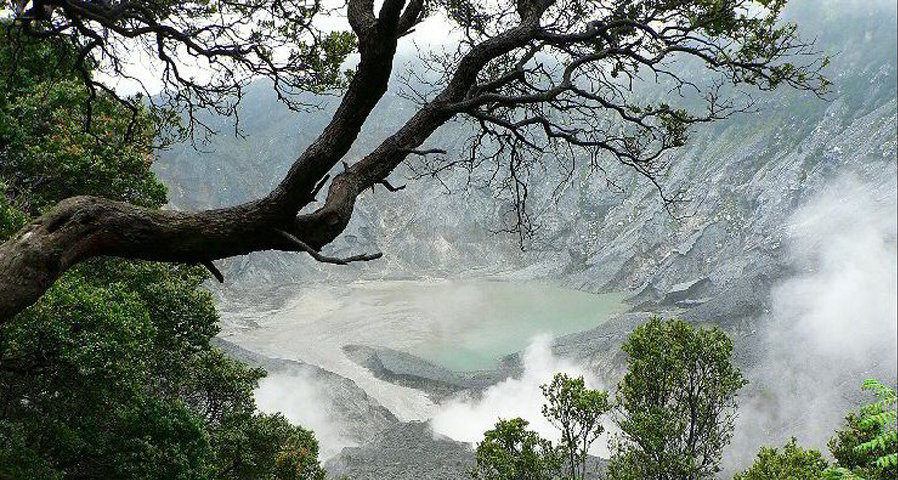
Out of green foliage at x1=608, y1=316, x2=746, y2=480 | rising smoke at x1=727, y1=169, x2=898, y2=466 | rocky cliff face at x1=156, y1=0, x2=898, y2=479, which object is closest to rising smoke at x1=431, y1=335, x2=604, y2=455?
rocky cliff face at x1=156, y1=0, x2=898, y2=479

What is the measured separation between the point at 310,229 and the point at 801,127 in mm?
91472

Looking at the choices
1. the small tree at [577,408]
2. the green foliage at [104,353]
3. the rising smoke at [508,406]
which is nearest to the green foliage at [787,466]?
the small tree at [577,408]

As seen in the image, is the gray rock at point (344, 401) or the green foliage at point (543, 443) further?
the gray rock at point (344, 401)

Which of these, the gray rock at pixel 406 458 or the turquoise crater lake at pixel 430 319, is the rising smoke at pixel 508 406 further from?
the turquoise crater lake at pixel 430 319

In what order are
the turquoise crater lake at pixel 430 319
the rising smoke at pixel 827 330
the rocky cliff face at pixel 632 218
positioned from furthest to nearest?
the turquoise crater lake at pixel 430 319, the rocky cliff face at pixel 632 218, the rising smoke at pixel 827 330


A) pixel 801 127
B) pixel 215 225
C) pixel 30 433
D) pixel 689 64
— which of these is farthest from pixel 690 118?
pixel 689 64

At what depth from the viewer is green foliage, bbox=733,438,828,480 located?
11.5 m

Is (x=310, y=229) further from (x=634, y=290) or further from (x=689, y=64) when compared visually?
(x=689, y=64)

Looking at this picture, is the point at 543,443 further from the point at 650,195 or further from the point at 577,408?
the point at 650,195

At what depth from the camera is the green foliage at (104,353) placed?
8.30 m

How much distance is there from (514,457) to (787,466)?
6.20m

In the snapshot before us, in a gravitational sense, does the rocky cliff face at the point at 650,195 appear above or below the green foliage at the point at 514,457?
above

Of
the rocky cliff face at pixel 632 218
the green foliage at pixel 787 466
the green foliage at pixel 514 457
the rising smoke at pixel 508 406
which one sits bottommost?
the green foliage at pixel 514 457

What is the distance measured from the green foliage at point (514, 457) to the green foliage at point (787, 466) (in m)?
4.41
